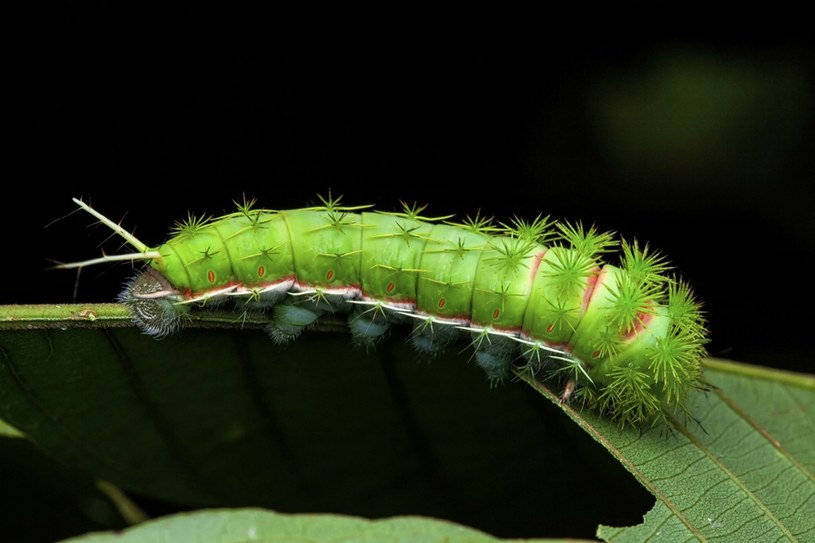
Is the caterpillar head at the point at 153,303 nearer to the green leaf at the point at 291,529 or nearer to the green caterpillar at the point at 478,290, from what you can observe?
the green caterpillar at the point at 478,290

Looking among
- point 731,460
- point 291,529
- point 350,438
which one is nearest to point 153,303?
point 350,438

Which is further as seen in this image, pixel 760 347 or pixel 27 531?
pixel 760 347

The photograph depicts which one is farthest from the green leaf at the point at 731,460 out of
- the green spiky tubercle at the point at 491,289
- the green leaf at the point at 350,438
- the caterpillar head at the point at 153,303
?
the caterpillar head at the point at 153,303

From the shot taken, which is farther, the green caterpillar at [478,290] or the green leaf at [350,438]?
the green caterpillar at [478,290]

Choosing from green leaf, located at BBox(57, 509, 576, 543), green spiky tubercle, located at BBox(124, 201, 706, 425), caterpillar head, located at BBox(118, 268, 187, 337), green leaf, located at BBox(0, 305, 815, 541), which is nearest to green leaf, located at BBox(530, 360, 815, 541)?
green leaf, located at BBox(0, 305, 815, 541)

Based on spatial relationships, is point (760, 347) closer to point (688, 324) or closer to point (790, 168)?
point (790, 168)

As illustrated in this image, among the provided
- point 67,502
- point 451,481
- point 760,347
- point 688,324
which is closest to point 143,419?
point 67,502
